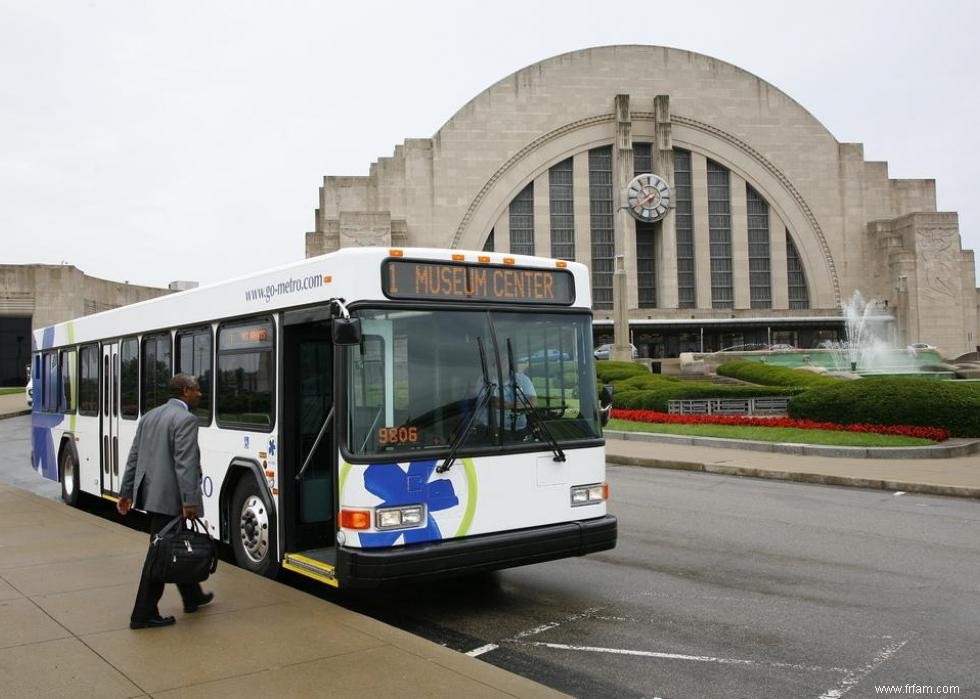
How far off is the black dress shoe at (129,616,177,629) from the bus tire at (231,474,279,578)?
4.59 feet

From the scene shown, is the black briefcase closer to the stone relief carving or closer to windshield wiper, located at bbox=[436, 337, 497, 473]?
windshield wiper, located at bbox=[436, 337, 497, 473]

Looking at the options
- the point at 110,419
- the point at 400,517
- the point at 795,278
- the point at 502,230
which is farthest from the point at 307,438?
the point at 795,278

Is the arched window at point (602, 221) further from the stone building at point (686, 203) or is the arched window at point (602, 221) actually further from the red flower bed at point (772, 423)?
the red flower bed at point (772, 423)

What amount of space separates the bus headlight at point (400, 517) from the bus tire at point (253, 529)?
1610mm

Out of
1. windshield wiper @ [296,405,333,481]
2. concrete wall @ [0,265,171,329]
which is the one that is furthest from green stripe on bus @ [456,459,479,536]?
concrete wall @ [0,265,171,329]

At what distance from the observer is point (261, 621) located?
6.05 metres

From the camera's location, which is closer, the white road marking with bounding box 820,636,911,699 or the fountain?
the white road marking with bounding box 820,636,911,699

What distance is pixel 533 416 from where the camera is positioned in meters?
6.85

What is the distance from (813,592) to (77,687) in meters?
5.51

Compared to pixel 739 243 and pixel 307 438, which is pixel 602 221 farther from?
pixel 307 438

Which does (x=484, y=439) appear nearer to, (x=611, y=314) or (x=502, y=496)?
(x=502, y=496)

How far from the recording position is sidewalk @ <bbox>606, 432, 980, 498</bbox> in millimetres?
13164

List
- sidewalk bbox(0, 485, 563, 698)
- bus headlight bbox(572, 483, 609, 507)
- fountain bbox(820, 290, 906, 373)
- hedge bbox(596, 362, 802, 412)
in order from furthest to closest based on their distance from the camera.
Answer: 1. fountain bbox(820, 290, 906, 373)
2. hedge bbox(596, 362, 802, 412)
3. bus headlight bbox(572, 483, 609, 507)
4. sidewalk bbox(0, 485, 563, 698)

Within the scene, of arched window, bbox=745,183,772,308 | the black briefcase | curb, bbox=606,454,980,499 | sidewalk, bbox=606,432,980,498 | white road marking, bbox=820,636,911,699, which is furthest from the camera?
arched window, bbox=745,183,772,308
